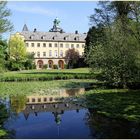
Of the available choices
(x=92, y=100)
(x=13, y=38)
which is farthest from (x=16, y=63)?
(x=92, y=100)

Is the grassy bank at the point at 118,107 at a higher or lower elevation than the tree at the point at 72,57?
lower

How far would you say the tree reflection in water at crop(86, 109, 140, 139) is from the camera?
1360 centimetres

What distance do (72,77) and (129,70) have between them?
20.5 metres

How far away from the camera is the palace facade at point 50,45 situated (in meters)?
98.1

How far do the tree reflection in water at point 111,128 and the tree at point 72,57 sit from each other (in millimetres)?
73720

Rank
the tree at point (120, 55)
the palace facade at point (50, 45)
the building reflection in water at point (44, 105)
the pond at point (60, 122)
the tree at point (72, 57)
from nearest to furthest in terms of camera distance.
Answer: the pond at point (60, 122) → the building reflection in water at point (44, 105) → the tree at point (120, 55) → the tree at point (72, 57) → the palace facade at point (50, 45)

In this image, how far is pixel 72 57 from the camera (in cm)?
9469

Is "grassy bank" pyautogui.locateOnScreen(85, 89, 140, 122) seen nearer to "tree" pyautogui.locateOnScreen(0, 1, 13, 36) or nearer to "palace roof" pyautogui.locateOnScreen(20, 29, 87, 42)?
"tree" pyautogui.locateOnScreen(0, 1, 13, 36)

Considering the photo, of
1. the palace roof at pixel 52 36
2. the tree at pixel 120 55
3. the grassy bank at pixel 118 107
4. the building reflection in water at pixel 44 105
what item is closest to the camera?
the grassy bank at pixel 118 107

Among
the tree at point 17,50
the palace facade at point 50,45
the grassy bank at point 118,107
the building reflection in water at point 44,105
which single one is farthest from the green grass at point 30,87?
the palace facade at point 50,45

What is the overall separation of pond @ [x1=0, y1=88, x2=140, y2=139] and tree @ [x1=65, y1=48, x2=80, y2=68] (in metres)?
67.3

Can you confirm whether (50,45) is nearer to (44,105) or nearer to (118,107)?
(44,105)

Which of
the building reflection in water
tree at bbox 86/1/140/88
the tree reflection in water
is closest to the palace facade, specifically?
tree at bbox 86/1/140/88

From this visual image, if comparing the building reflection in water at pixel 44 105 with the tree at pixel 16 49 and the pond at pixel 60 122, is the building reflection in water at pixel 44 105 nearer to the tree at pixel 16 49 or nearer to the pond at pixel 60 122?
the pond at pixel 60 122
